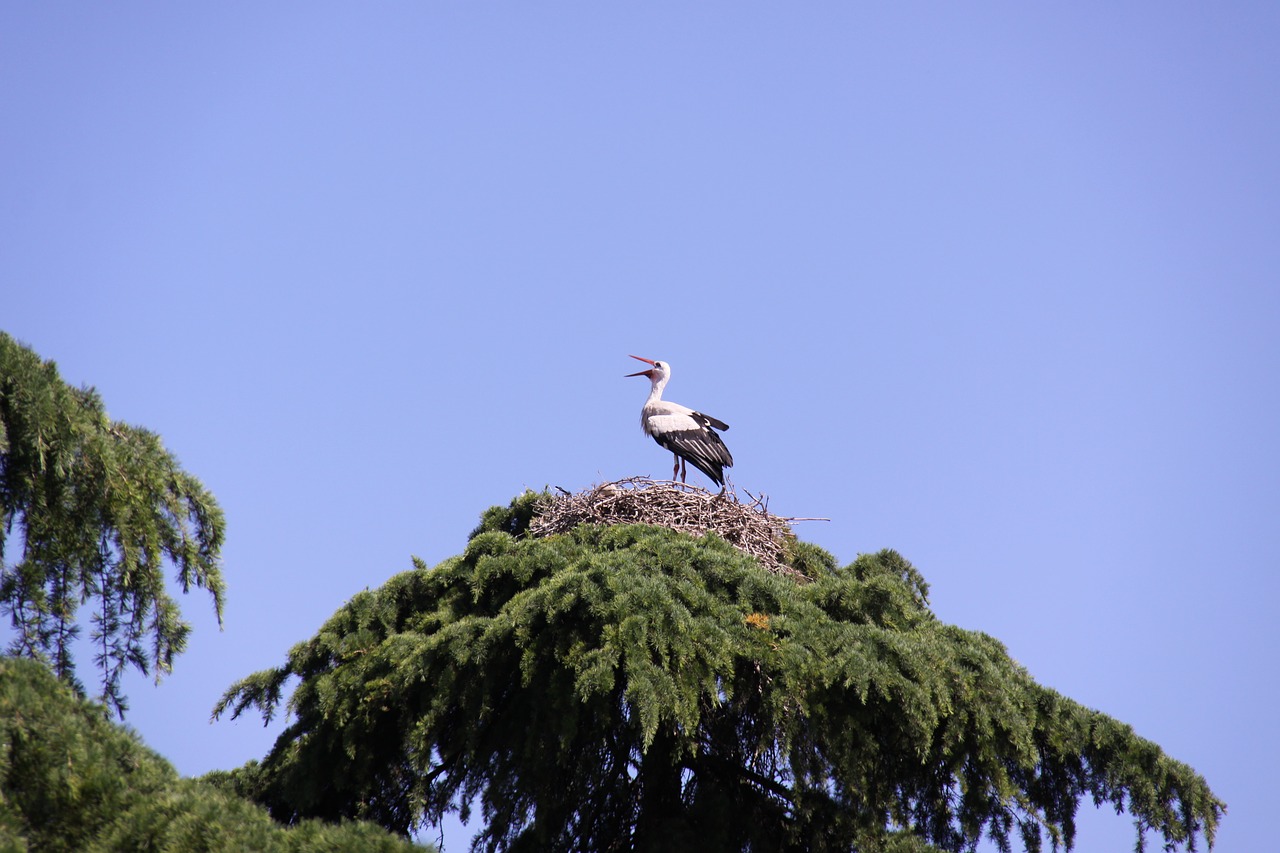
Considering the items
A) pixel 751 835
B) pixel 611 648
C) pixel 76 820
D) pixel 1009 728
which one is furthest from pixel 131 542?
pixel 1009 728

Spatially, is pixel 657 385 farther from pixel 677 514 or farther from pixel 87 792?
pixel 87 792

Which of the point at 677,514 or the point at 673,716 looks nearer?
the point at 673,716

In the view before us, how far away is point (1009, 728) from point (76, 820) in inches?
290

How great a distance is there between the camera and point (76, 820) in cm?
755

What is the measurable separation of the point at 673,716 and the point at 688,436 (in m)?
6.38

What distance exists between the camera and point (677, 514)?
45.8 feet

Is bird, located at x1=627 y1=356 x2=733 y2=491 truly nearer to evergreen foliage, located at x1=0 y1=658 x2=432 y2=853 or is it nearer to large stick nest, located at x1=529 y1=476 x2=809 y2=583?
large stick nest, located at x1=529 y1=476 x2=809 y2=583

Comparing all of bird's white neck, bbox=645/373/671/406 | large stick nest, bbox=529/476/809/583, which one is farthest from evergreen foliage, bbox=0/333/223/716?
bird's white neck, bbox=645/373/671/406

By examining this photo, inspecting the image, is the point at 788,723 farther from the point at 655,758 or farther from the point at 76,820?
the point at 76,820

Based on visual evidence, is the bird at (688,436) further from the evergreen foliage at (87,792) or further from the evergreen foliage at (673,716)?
the evergreen foliage at (87,792)

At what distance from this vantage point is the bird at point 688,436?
1605cm

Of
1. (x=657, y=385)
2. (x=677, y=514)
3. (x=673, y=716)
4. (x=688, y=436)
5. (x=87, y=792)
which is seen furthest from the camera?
(x=657, y=385)

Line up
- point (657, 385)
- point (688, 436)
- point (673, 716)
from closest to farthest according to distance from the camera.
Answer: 1. point (673, 716)
2. point (688, 436)
3. point (657, 385)

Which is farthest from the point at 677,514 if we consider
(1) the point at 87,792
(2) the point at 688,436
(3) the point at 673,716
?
(1) the point at 87,792
